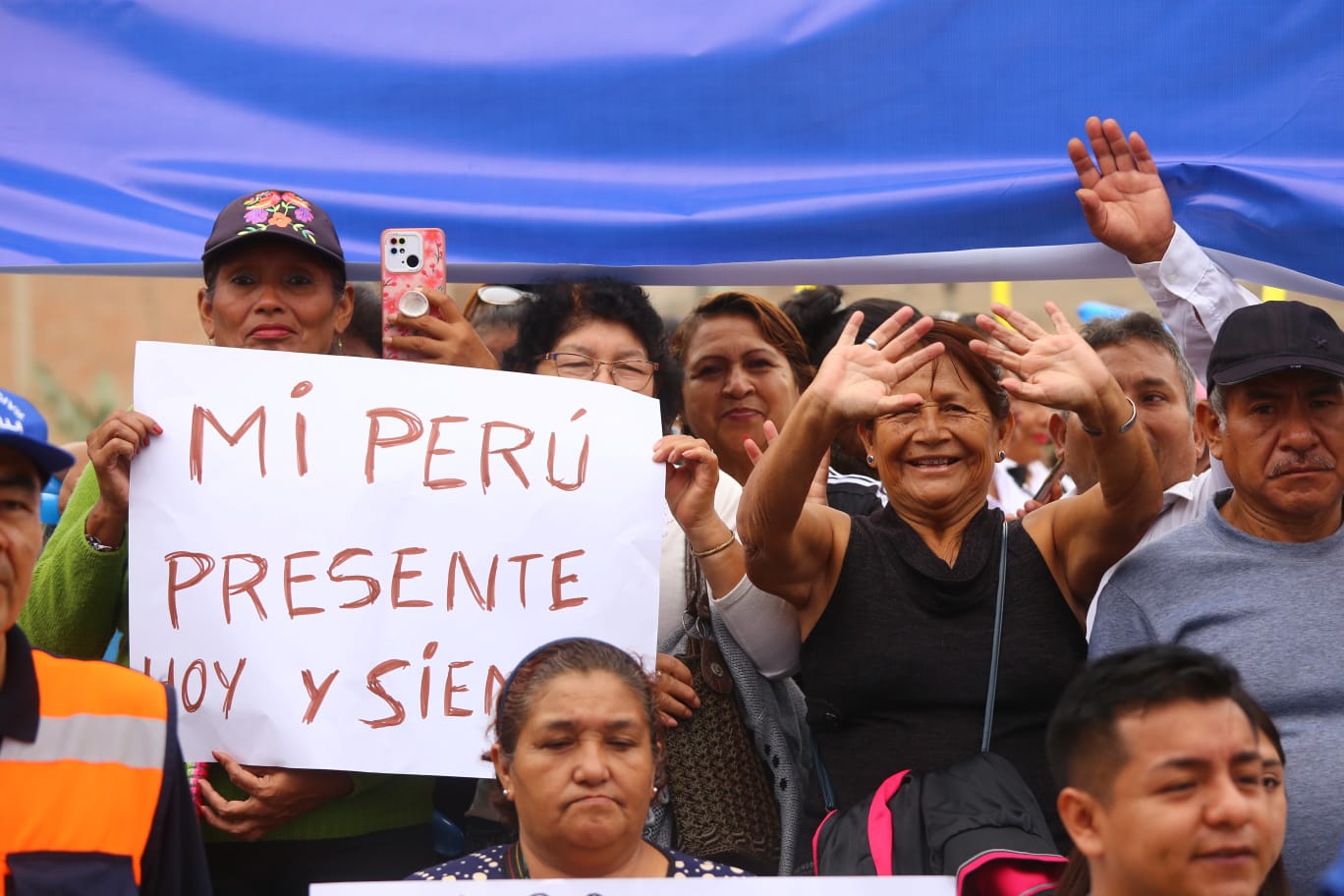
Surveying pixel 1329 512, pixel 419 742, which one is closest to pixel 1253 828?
pixel 1329 512

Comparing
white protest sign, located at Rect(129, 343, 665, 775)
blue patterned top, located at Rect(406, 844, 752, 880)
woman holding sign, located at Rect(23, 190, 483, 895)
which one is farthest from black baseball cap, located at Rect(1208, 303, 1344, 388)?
woman holding sign, located at Rect(23, 190, 483, 895)

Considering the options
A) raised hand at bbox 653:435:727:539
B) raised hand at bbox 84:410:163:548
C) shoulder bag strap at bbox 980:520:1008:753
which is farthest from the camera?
raised hand at bbox 653:435:727:539

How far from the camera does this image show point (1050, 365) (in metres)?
3.20

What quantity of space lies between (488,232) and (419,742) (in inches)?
52.9

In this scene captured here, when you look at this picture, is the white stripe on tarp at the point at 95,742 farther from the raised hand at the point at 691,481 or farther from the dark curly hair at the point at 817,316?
the dark curly hair at the point at 817,316

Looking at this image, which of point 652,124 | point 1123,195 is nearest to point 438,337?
point 652,124

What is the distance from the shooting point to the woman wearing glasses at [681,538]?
3.45m

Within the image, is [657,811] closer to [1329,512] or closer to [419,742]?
[419,742]

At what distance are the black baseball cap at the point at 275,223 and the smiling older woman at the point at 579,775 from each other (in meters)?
1.12

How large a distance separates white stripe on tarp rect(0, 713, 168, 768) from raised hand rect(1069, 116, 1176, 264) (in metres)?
2.25

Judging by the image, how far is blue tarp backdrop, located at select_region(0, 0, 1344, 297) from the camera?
12.1 ft

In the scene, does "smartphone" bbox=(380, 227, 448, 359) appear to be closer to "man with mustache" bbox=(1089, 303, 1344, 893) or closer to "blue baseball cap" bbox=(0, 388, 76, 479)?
"blue baseball cap" bbox=(0, 388, 76, 479)

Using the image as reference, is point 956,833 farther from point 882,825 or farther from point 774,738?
point 774,738

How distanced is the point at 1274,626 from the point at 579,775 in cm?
138
